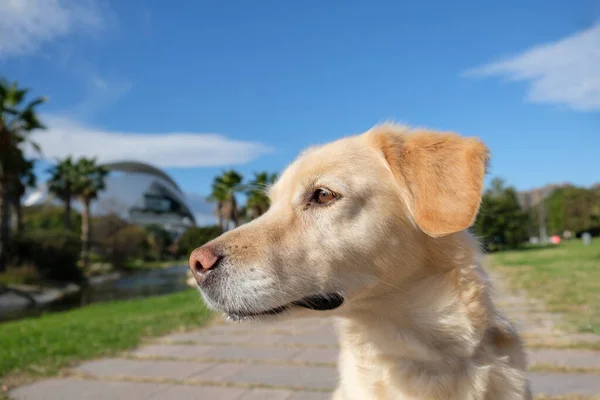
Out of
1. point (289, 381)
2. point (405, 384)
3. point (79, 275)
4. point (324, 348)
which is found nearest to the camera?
point (405, 384)

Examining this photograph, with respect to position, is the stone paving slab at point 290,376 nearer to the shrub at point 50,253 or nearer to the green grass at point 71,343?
the green grass at point 71,343

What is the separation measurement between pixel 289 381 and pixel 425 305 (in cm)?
261

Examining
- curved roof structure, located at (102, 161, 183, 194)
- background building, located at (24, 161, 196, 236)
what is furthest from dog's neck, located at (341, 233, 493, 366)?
curved roof structure, located at (102, 161, 183, 194)

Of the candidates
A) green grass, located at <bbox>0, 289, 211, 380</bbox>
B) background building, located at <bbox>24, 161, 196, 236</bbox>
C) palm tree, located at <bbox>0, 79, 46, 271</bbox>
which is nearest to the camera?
green grass, located at <bbox>0, 289, 211, 380</bbox>

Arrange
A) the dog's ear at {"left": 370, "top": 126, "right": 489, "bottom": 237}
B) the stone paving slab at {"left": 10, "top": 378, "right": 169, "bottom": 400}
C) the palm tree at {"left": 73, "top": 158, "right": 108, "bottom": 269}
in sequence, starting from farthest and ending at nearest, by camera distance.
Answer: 1. the palm tree at {"left": 73, "top": 158, "right": 108, "bottom": 269}
2. the stone paving slab at {"left": 10, "top": 378, "right": 169, "bottom": 400}
3. the dog's ear at {"left": 370, "top": 126, "right": 489, "bottom": 237}

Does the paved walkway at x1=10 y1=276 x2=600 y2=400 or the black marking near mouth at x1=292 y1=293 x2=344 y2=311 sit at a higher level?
the black marking near mouth at x1=292 y1=293 x2=344 y2=311

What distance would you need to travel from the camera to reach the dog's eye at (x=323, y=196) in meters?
2.26

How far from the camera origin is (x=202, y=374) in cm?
482

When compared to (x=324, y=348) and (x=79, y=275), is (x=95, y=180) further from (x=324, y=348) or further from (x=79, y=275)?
(x=324, y=348)

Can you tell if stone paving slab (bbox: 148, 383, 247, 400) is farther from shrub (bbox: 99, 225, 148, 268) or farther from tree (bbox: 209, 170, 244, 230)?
shrub (bbox: 99, 225, 148, 268)

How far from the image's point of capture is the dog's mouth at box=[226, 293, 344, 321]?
2.13 meters

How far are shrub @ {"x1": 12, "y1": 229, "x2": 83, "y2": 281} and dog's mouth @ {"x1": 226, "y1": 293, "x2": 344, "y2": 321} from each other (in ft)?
115

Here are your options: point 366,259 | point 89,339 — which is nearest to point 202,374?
point 89,339

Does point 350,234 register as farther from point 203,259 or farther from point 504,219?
point 504,219
